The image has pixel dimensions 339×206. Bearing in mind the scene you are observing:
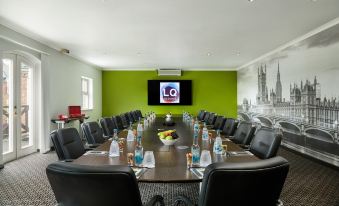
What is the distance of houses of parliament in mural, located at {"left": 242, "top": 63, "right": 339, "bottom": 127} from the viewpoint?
452 cm

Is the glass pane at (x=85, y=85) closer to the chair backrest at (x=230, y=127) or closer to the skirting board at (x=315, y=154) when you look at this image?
the chair backrest at (x=230, y=127)

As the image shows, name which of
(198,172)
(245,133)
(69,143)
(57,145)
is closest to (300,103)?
(245,133)

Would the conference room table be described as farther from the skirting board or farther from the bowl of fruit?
the skirting board

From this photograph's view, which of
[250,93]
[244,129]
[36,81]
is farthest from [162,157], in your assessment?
[250,93]

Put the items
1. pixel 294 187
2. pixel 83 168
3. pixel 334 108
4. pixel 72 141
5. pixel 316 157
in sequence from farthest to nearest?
pixel 316 157 → pixel 334 108 → pixel 294 187 → pixel 72 141 → pixel 83 168

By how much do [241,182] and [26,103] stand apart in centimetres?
566

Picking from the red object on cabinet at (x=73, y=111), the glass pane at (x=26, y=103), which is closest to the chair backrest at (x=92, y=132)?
the glass pane at (x=26, y=103)

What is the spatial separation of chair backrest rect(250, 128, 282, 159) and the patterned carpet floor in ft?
2.99

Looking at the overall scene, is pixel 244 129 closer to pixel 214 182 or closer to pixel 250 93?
pixel 214 182

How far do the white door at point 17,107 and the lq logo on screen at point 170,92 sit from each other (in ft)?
18.2

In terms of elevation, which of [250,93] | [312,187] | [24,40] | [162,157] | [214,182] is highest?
[24,40]

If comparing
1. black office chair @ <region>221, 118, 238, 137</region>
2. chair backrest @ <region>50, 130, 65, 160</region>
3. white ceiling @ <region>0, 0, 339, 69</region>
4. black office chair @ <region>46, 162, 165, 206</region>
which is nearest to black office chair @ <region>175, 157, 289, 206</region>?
black office chair @ <region>46, 162, 165, 206</region>

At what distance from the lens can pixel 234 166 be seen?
3.39ft

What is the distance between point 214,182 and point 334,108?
170 inches
